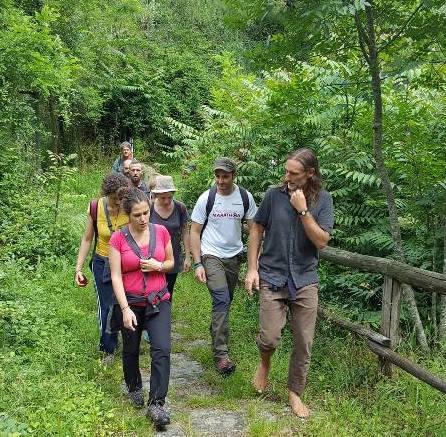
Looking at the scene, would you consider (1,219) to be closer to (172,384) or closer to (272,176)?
(272,176)

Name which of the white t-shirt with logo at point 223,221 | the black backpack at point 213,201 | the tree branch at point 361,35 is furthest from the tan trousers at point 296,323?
the tree branch at point 361,35

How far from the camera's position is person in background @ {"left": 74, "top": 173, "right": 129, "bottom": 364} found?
18.1 ft

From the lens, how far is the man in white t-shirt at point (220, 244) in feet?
17.8

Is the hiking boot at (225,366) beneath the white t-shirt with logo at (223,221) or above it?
beneath

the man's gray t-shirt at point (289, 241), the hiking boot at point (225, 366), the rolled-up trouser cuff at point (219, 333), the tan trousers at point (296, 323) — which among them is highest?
the man's gray t-shirt at point (289, 241)

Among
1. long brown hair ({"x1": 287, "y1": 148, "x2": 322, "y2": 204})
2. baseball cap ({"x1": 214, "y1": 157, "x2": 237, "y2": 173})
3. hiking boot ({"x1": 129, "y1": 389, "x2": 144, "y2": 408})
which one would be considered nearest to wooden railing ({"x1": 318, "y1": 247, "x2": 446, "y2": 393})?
long brown hair ({"x1": 287, "y1": 148, "x2": 322, "y2": 204})

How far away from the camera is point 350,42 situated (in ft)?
16.9

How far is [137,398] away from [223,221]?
1.83 meters

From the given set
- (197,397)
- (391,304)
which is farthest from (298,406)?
(391,304)

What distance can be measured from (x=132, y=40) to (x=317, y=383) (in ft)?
60.7

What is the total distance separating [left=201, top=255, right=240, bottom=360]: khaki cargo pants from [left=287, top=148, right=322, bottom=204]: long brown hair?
54.5 inches

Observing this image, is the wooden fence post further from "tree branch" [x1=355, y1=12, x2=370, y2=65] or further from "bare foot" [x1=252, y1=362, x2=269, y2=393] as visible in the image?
"tree branch" [x1=355, y1=12, x2=370, y2=65]

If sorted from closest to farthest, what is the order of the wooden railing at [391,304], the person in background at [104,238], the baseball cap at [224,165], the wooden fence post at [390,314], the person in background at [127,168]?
the wooden railing at [391,304] → the wooden fence post at [390,314] → the baseball cap at [224,165] → the person in background at [104,238] → the person in background at [127,168]

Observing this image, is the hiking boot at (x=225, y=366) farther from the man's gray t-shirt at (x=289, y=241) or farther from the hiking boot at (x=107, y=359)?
the man's gray t-shirt at (x=289, y=241)
